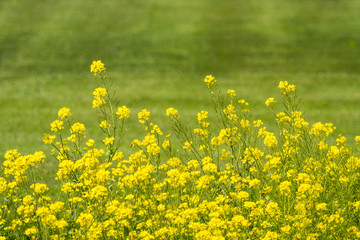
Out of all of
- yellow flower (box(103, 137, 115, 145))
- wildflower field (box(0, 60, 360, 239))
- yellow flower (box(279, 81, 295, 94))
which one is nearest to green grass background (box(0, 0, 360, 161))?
yellow flower (box(103, 137, 115, 145))

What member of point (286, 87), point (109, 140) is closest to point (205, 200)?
point (109, 140)

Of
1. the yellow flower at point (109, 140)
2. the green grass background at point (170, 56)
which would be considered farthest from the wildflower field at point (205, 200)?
the green grass background at point (170, 56)

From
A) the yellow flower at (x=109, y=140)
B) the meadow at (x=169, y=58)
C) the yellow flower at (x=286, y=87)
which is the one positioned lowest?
the yellow flower at (x=109, y=140)

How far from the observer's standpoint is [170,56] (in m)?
18.9

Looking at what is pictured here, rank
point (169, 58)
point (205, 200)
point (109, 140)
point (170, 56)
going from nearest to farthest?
point (205, 200), point (109, 140), point (169, 58), point (170, 56)

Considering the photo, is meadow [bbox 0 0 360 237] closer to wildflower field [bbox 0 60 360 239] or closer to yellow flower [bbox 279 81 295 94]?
wildflower field [bbox 0 60 360 239]

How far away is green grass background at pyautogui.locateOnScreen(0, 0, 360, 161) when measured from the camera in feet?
47.0

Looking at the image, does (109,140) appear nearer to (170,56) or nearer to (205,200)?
(205,200)

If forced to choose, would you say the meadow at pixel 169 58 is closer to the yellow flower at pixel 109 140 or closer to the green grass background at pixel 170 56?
the green grass background at pixel 170 56

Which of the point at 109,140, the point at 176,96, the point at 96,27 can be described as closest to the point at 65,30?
the point at 96,27

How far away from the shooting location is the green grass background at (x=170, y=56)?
1432 cm

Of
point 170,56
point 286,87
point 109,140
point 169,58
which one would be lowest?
point 109,140

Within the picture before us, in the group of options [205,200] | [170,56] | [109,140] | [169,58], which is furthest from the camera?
[170,56]

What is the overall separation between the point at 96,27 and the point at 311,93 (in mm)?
10054
